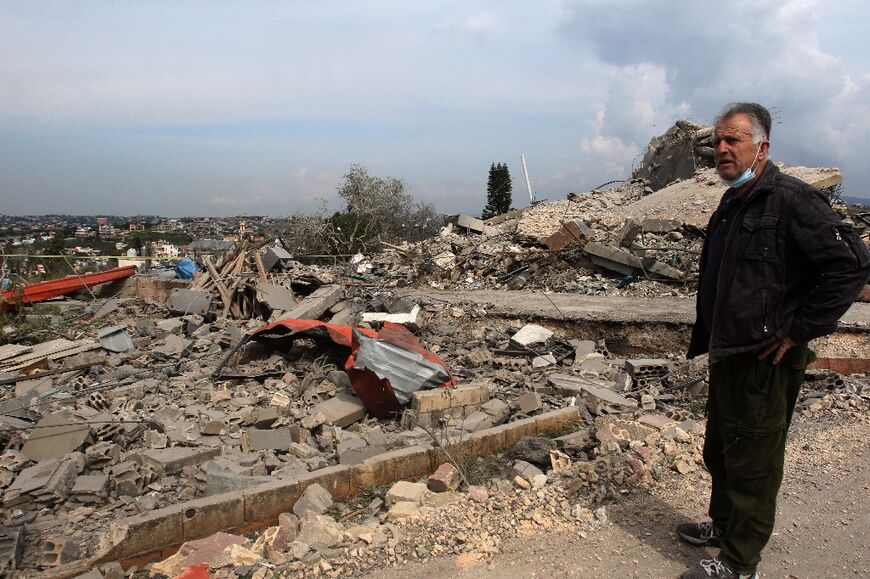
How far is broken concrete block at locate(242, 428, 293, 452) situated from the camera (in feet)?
14.7

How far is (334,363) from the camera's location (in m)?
6.25

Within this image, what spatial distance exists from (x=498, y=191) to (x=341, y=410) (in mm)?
34344

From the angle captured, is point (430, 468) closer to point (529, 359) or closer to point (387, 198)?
point (529, 359)

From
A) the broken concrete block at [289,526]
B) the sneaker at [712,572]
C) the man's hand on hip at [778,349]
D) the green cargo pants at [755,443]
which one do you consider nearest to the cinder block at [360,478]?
the broken concrete block at [289,526]

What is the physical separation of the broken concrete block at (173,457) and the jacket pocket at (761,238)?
12.3 feet

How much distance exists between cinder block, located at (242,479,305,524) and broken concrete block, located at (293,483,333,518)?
0.07 meters

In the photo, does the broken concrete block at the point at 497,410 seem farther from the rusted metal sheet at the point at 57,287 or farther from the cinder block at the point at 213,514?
the rusted metal sheet at the point at 57,287

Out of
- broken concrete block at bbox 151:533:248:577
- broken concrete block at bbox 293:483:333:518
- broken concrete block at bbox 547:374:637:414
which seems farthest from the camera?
broken concrete block at bbox 547:374:637:414

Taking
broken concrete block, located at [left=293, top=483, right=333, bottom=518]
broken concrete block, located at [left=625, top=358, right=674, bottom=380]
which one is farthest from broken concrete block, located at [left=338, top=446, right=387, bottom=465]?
broken concrete block, located at [left=625, top=358, right=674, bottom=380]

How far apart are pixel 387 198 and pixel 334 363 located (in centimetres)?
2377

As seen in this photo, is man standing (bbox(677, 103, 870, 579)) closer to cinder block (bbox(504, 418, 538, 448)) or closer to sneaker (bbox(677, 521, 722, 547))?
sneaker (bbox(677, 521, 722, 547))

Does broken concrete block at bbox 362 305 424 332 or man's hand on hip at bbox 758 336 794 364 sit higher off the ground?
man's hand on hip at bbox 758 336 794 364

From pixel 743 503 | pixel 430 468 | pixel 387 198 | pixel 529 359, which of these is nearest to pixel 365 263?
pixel 529 359

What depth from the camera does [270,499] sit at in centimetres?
350
